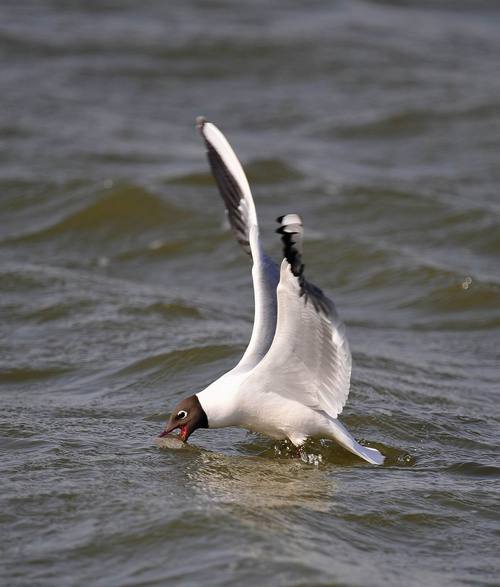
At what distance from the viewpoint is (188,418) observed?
6.89 m

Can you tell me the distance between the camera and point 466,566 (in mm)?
5582

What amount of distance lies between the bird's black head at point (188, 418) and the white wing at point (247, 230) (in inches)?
13.5

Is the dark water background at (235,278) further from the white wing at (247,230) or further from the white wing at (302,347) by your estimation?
the white wing at (247,230)

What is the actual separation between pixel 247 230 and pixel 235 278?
3862mm

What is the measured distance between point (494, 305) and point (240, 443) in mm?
→ 4185

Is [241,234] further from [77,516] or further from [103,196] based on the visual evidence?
[103,196]

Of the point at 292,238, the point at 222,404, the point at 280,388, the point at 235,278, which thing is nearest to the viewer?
the point at 292,238

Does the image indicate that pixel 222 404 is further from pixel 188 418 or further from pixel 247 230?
pixel 247 230

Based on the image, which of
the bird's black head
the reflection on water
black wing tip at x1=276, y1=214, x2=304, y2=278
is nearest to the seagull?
the bird's black head

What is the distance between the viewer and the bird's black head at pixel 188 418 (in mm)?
6871

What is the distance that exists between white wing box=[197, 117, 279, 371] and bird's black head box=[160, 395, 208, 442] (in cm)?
34

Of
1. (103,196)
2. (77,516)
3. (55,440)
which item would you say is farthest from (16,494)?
(103,196)

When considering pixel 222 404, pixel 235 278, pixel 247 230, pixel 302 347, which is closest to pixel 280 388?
pixel 222 404

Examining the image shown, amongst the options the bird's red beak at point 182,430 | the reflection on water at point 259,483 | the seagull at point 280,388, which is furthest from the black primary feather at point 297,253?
the bird's red beak at point 182,430
